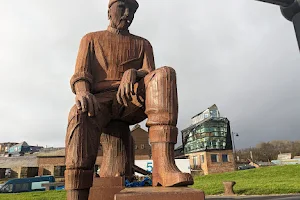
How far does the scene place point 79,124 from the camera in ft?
6.17

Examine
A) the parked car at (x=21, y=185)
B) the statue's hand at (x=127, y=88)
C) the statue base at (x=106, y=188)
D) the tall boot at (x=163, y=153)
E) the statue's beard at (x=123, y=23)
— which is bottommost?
the parked car at (x=21, y=185)

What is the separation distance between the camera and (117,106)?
2.21m

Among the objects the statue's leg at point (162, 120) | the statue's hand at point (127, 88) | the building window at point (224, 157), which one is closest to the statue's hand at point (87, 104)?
the statue's hand at point (127, 88)

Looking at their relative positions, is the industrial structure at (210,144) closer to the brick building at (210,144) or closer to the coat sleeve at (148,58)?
the brick building at (210,144)

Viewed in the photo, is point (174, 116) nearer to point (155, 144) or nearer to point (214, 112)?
point (155, 144)

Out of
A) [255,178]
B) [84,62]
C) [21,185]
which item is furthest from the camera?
[21,185]

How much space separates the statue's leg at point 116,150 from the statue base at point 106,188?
16cm

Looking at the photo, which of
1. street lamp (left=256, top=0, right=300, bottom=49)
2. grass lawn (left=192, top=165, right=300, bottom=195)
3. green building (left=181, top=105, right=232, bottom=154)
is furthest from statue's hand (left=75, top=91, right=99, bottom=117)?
green building (left=181, top=105, right=232, bottom=154)

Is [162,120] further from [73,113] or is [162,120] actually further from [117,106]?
[73,113]

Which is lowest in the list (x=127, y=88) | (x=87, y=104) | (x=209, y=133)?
(x=87, y=104)

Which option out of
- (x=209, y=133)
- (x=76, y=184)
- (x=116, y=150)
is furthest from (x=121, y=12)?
(x=209, y=133)

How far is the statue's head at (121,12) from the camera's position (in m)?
2.47

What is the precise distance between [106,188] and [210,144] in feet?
79.3

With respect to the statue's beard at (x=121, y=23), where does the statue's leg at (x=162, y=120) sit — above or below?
below
